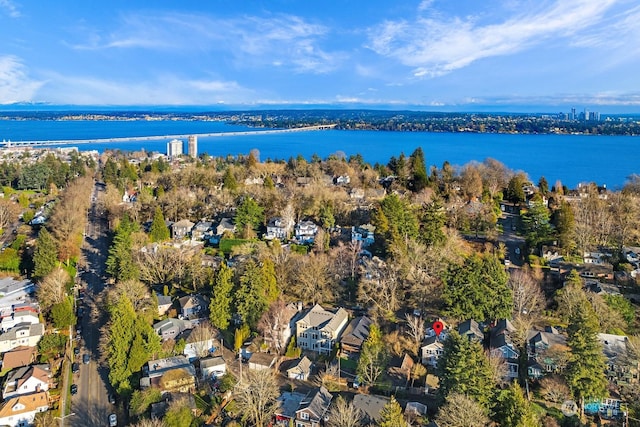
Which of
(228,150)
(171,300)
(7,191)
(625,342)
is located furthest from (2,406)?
(228,150)

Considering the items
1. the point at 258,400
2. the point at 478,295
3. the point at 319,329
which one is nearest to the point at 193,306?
the point at 319,329

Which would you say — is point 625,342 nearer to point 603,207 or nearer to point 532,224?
point 532,224

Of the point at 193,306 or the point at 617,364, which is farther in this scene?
the point at 193,306

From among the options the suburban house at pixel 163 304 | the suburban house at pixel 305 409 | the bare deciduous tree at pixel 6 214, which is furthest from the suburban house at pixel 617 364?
the bare deciduous tree at pixel 6 214

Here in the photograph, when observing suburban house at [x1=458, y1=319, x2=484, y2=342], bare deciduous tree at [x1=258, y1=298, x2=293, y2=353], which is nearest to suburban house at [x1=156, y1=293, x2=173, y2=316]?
bare deciduous tree at [x1=258, y1=298, x2=293, y2=353]

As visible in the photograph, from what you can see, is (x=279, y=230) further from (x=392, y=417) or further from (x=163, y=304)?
(x=392, y=417)

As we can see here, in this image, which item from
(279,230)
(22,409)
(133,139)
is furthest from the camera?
(133,139)
